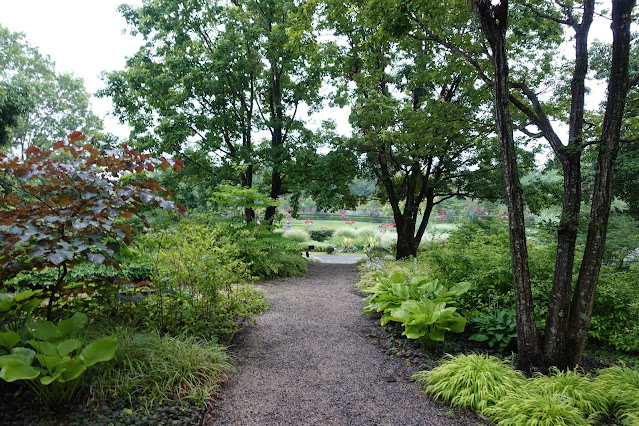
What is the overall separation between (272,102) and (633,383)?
9.50 metres

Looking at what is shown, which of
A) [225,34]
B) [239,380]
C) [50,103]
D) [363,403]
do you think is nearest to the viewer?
[363,403]

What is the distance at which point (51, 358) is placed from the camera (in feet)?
6.21

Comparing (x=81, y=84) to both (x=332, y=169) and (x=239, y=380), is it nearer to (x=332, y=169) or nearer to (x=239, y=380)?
(x=332, y=169)

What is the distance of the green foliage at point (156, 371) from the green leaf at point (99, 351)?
29 cm

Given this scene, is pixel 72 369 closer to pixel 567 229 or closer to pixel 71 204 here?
pixel 71 204

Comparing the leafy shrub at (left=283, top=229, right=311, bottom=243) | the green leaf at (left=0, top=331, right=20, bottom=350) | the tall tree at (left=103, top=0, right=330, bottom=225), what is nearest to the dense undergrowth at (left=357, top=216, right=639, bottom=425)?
the green leaf at (left=0, top=331, right=20, bottom=350)

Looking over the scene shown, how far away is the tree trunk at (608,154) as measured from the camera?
2.72 meters

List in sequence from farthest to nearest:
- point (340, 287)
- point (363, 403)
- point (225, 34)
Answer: point (225, 34), point (340, 287), point (363, 403)

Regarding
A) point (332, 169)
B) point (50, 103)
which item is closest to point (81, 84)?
point (50, 103)

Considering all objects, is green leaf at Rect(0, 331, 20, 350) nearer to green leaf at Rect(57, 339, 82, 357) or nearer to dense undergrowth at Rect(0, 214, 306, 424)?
dense undergrowth at Rect(0, 214, 306, 424)

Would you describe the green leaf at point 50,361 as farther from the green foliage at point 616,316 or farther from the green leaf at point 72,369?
Result: the green foliage at point 616,316

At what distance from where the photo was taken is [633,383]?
2.54 metres

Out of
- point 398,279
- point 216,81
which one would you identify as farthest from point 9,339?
point 216,81

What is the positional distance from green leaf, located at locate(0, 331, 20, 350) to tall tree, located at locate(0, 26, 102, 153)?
1961cm
